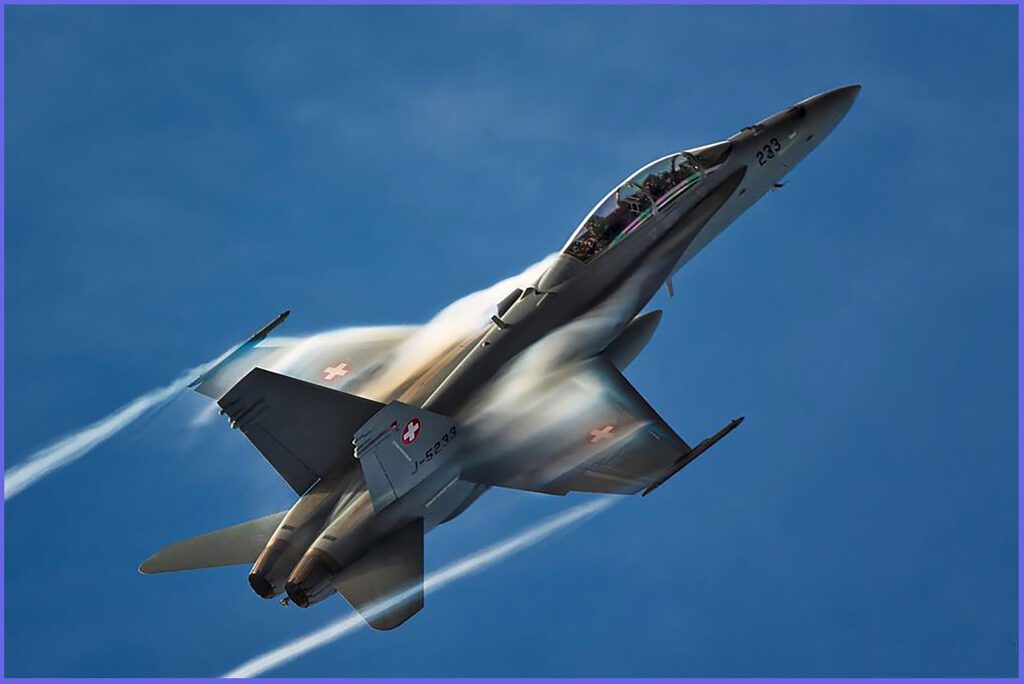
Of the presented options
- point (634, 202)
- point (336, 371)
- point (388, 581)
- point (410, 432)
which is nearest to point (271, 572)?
point (388, 581)

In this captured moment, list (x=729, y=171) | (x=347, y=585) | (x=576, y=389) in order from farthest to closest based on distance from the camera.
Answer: (x=729, y=171) → (x=576, y=389) → (x=347, y=585)

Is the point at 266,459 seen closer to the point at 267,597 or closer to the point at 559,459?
the point at 267,597

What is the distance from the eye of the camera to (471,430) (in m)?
23.9

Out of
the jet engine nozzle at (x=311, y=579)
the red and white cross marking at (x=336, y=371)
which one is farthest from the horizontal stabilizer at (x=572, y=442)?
the red and white cross marking at (x=336, y=371)

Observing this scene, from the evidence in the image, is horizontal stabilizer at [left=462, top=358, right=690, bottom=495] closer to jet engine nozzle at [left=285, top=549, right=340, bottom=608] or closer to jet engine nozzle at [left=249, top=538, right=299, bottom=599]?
jet engine nozzle at [left=285, top=549, right=340, bottom=608]

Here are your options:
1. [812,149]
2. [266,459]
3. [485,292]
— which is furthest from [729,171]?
[266,459]

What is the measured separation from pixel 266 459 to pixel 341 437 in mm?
1036

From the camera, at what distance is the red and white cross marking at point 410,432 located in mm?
22938

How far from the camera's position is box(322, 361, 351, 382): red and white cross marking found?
26.2m

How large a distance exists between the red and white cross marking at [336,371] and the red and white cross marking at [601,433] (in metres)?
4.18

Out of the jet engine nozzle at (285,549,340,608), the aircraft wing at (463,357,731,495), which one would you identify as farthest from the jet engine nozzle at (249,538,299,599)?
the aircraft wing at (463,357,731,495)

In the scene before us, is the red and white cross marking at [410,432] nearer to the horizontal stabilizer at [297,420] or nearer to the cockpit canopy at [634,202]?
the horizontal stabilizer at [297,420]

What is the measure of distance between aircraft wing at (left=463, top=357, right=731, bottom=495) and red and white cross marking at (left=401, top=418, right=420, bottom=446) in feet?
3.44

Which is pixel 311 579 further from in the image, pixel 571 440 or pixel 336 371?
pixel 336 371
